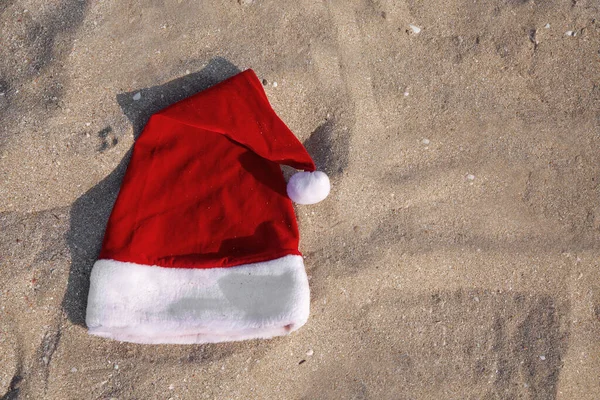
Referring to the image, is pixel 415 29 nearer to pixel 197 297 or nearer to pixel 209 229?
pixel 209 229

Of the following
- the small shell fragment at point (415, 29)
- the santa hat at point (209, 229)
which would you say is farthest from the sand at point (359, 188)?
the santa hat at point (209, 229)

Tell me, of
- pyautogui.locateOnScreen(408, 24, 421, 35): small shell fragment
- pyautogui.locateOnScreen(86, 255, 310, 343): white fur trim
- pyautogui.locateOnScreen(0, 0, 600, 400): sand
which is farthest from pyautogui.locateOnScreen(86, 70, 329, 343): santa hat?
pyautogui.locateOnScreen(408, 24, 421, 35): small shell fragment

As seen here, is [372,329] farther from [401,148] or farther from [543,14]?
[543,14]

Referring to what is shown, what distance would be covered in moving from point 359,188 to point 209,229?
0.54m

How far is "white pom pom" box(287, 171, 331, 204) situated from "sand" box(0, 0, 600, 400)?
133 millimetres

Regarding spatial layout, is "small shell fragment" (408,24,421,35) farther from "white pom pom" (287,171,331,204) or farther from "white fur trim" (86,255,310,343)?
"white fur trim" (86,255,310,343)

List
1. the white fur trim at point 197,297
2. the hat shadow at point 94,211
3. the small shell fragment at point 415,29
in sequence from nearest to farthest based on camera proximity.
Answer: the white fur trim at point 197,297
the hat shadow at point 94,211
the small shell fragment at point 415,29

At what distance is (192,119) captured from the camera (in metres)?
1.61

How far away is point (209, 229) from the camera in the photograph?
1628 mm

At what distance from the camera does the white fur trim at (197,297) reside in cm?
155

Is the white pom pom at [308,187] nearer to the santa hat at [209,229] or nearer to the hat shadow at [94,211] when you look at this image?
the santa hat at [209,229]

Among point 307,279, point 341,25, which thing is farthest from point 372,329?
point 341,25

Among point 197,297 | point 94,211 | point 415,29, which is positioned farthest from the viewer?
point 415,29

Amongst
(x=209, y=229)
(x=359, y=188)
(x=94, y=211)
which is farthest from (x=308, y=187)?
(x=94, y=211)
